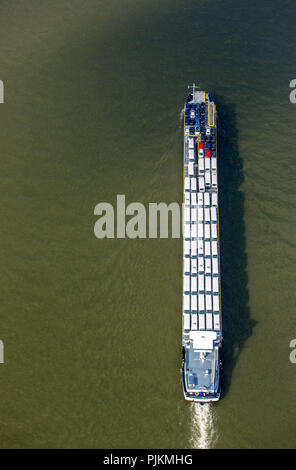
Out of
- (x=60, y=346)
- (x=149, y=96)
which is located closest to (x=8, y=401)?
(x=60, y=346)

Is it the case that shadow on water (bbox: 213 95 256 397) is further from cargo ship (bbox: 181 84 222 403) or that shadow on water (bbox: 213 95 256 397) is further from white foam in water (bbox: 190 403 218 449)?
white foam in water (bbox: 190 403 218 449)

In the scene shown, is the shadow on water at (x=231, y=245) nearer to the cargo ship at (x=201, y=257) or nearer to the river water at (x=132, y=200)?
the river water at (x=132, y=200)

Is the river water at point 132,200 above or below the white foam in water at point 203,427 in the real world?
above

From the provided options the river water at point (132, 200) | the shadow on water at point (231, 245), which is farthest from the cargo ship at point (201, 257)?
the river water at point (132, 200)

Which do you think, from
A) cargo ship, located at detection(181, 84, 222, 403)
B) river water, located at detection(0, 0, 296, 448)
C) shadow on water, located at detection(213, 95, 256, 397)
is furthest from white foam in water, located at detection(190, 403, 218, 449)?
shadow on water, located at detection(213, 95, 256, 397)

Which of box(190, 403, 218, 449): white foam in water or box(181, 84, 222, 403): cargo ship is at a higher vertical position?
box(181, 84, 222, 403): cargo ship
